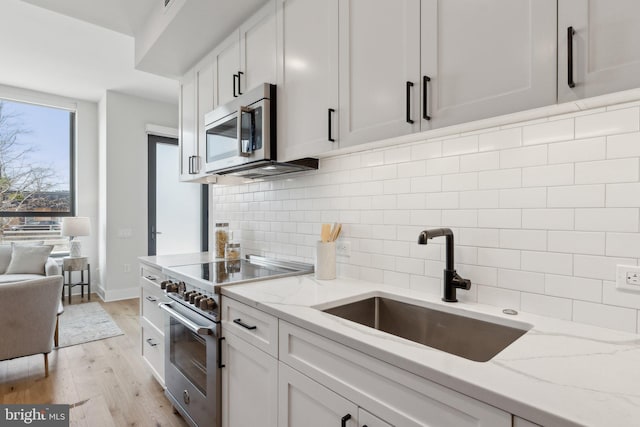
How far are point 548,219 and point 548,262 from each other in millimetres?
150

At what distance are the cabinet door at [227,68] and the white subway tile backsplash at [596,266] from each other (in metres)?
1.87

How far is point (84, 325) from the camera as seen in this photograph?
3.80 m

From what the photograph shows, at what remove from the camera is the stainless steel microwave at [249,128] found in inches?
72.0

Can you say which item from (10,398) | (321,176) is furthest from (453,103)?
(10,398)

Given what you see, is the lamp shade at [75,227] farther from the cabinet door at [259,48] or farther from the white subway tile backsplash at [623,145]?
the white subway tile backsplash at [623,145]

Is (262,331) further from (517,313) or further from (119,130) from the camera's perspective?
(119,130)

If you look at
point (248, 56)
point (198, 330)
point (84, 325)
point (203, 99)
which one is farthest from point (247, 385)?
point (84, 325)

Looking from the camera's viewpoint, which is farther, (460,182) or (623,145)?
(460,182)

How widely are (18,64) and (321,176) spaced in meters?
4.23

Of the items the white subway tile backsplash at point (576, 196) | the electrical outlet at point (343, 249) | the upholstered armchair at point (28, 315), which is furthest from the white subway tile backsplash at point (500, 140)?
the upholstered armchair at point (28, 315)

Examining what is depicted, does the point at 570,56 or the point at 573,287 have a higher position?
the point at 570,56

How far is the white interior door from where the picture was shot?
5.29 metres

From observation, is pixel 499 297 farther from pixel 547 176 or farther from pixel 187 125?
pixel 187 125

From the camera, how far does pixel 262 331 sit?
55.1 inches
